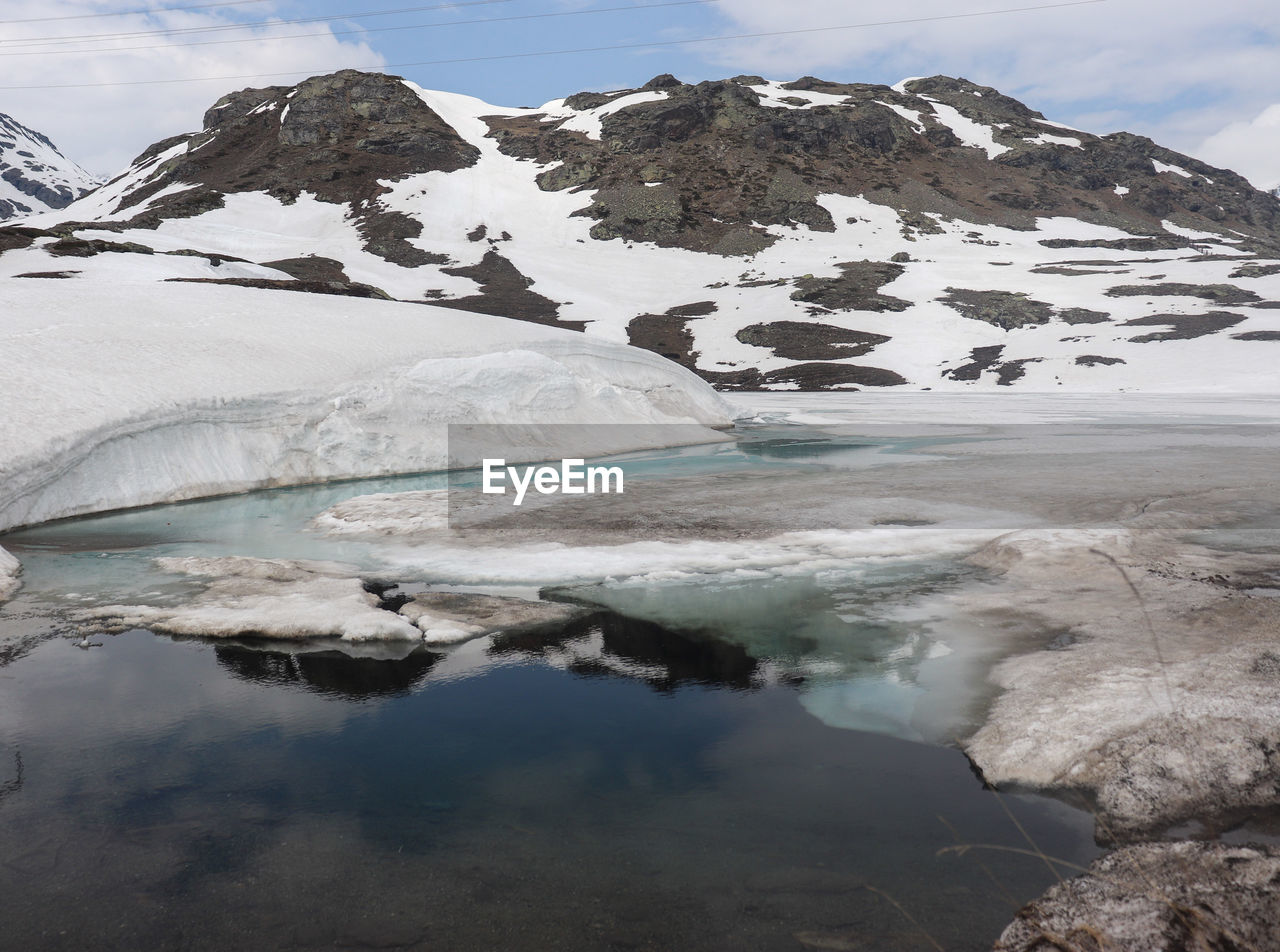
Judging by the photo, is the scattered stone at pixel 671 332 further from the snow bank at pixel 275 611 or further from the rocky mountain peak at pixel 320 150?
the snow bank at pixel 275 611

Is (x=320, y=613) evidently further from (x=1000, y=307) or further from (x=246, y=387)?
(x=1000, y=307)

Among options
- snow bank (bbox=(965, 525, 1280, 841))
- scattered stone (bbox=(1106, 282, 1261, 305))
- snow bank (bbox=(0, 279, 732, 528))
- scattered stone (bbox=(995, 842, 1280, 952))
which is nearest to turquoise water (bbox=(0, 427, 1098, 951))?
scattered stone (bbox=(995, 842, 1280, 952))

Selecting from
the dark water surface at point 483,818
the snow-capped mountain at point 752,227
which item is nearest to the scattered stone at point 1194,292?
the snow-capped mountain at point 752,227

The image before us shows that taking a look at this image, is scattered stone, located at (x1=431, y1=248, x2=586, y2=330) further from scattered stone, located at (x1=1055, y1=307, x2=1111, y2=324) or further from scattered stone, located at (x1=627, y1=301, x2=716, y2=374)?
scattered stone, located at (x1=1055, y1=307, x2=1111, y2=324)

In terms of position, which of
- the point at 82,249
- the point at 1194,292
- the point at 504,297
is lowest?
the point at 82,249

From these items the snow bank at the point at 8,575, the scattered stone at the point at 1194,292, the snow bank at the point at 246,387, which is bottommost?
the snow bank at the point at 8,575

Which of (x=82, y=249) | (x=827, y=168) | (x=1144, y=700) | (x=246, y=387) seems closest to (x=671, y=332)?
(x=82, y=249)
